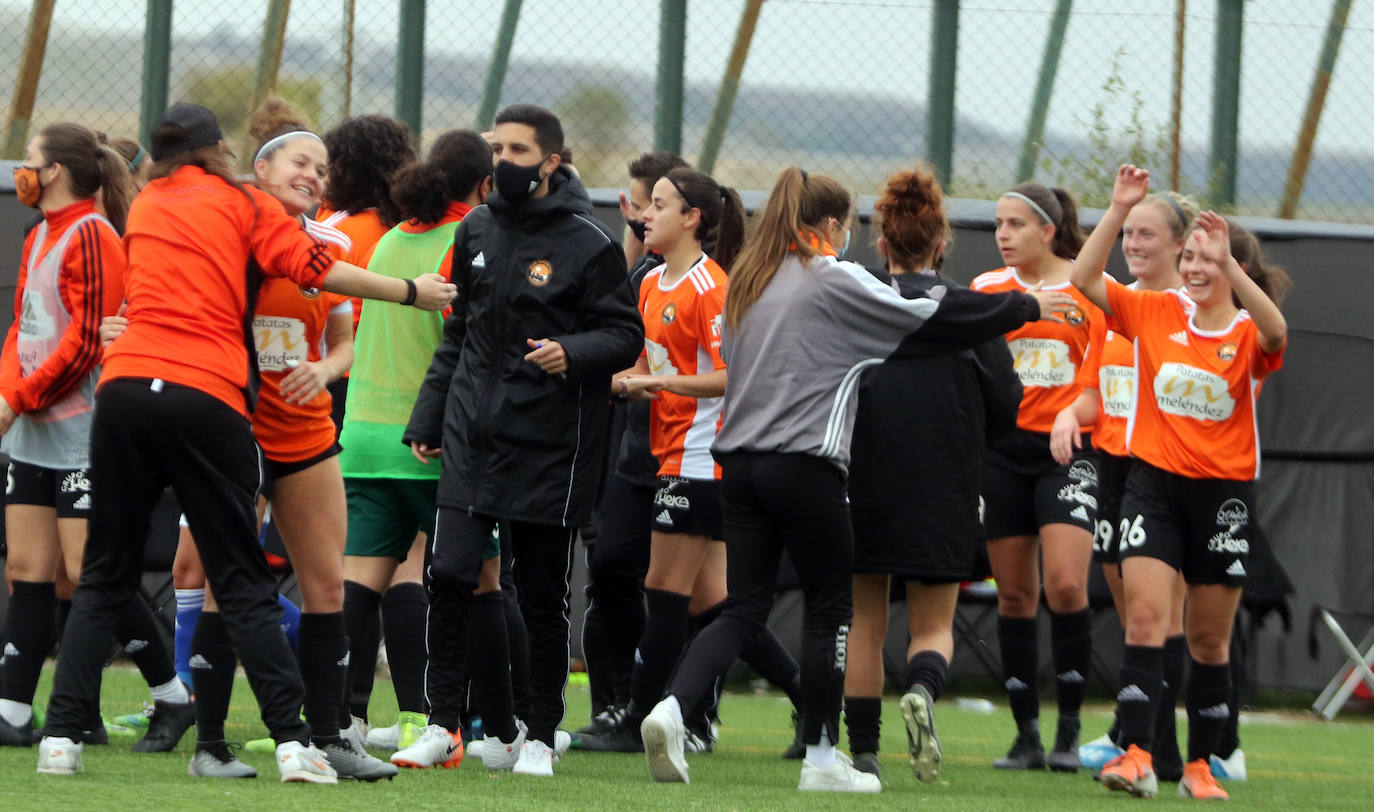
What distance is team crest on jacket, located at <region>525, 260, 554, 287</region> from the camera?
5179mm

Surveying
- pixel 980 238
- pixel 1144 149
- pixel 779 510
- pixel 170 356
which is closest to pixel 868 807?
pixel 779 510

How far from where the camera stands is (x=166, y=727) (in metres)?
5.63

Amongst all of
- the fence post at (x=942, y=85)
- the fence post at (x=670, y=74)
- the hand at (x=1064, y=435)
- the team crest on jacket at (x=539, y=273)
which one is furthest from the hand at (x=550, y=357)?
the fence post at (x=942, y=85)

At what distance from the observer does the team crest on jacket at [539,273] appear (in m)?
5.18

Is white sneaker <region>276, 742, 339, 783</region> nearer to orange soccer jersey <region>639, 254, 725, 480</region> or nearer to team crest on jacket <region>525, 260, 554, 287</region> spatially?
team crest on jacket <region>525, 260, 554, 287</region>

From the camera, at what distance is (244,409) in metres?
4.57

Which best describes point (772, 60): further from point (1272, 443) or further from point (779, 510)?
point (779, 510)

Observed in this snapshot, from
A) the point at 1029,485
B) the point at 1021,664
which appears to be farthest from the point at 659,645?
the point at 1029,485

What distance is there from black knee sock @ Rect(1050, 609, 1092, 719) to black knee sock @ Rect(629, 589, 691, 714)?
1322 mm

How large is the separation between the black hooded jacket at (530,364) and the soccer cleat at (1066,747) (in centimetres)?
204

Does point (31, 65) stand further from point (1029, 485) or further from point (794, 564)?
point (794, 564)

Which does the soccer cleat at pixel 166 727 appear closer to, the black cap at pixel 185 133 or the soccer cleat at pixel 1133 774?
the black cap at pixel 185 133

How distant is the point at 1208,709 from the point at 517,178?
267 centimetres

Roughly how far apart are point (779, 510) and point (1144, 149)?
19.6 feet
